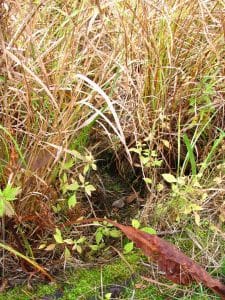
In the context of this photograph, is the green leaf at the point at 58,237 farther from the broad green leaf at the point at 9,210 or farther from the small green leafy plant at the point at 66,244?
the broad green leaf at the point at 9,210

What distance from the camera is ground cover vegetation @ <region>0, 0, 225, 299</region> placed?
5.37ft

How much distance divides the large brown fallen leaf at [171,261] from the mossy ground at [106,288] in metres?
0.03

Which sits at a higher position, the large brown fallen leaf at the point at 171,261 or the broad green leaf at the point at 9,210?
the broad green leaf at the point at 9,210

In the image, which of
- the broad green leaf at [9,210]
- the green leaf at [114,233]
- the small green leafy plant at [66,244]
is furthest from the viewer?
the green leaf at [114,233]

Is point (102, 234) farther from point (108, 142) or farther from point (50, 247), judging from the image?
point (108, 142)

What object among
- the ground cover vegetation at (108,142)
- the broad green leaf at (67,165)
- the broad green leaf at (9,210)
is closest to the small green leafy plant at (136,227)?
the ground cover vegetation at (108,142)

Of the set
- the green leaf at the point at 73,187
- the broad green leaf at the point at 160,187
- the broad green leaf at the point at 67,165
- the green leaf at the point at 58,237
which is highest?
the broad green leaf at the point at 67,165

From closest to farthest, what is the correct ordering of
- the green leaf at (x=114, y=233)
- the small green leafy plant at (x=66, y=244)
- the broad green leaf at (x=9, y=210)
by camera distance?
the broad green leaf at (x=9, y=210), the small green leafy plant at (x=66, y=244), the green leaf at (x=114, y=233)

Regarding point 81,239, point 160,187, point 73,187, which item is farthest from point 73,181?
point 160,187

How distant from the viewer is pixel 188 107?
2.03 metres

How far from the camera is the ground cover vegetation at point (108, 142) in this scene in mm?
1637

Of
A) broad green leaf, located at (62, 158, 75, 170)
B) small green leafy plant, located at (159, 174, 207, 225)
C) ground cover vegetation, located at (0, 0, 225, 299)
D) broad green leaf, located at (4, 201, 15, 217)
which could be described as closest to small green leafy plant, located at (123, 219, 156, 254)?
ground cover vegetation, located at (0, 0, 225, 299)

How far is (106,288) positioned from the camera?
5.49ft

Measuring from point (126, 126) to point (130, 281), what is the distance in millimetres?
527
